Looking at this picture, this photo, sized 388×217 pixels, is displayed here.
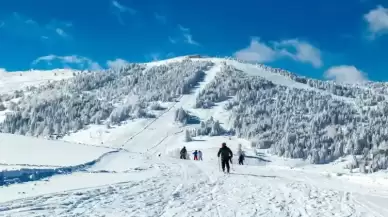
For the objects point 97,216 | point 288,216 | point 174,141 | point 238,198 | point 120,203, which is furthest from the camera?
point 174,141

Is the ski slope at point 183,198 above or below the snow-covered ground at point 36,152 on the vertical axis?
below

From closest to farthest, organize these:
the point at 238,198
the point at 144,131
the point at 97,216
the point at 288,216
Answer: the point at 97,216 < the point at 288,216 < the point at 238,198 < the point at 144,131

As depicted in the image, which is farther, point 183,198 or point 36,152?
point 36,152

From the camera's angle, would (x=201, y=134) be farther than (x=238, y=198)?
Yes

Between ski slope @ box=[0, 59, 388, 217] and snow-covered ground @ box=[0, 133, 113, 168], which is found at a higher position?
snow-covered ground @ box=[0, 133, 113, 168]

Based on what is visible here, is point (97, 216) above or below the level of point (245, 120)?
below

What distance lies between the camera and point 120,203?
1487 centimetres

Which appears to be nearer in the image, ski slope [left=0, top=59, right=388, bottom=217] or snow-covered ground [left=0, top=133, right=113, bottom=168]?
ski slope [left=0, top=59, right=388, bottom=217]

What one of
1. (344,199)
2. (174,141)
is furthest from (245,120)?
(344,199)

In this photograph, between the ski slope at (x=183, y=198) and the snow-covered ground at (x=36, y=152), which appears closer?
the ski slope at (x=183, y=198)

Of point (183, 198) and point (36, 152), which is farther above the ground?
point (36, 152)

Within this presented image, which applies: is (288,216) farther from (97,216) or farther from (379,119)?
(379,119)

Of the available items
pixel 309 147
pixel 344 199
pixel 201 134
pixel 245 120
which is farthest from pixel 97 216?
pixel 245 120

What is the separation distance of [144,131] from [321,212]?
17278 centimetres
